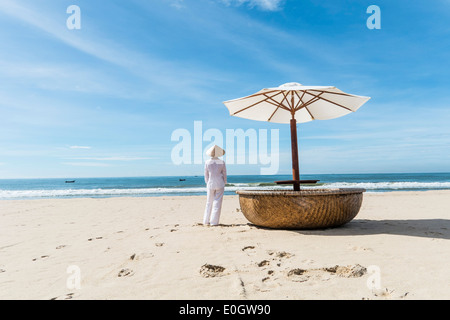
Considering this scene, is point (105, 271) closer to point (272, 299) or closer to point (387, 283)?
point (272, 299)

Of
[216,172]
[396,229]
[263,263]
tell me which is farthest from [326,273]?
[216,172]

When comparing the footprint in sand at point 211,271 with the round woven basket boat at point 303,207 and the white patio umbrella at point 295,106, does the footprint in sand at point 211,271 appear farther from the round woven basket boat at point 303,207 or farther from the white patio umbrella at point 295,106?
the white patio umbrella at point 295,106

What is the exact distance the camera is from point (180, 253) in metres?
4.24

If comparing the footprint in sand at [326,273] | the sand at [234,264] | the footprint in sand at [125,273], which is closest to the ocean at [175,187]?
the sand at [234,264]

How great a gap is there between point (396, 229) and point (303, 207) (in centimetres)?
191

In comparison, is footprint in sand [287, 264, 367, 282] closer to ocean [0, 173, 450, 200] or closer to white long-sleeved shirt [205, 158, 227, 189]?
white long-sleeved shirt [205, 158, 227, 189]

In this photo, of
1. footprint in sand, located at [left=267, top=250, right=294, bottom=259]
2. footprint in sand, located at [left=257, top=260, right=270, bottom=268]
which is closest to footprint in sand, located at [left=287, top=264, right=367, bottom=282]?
footprint in sand, located at [left=257, top=260, right=270, bottom=268]

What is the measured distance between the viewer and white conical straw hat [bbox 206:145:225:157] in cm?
657

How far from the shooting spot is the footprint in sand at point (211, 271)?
10.8 feet

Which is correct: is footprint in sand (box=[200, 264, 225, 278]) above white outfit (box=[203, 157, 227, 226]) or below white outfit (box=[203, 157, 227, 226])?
below

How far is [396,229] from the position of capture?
18.1 ft

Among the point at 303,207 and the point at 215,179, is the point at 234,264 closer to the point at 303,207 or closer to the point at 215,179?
the point at 303,207
